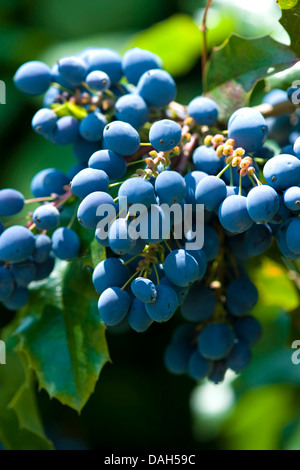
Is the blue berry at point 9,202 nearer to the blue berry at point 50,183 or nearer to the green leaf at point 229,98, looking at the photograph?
the blue berry at point 50,183

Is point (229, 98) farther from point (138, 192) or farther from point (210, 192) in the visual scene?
point (138, 192)

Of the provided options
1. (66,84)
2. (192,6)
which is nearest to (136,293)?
(66,84)

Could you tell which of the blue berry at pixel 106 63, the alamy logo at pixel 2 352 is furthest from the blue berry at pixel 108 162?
the alamy logo at pixel 2 352

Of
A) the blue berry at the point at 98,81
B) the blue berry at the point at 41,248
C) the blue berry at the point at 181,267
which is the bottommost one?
the blue berry at the point at 181,267

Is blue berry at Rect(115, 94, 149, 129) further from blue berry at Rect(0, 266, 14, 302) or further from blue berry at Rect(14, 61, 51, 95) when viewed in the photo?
blue berry at Rect(0, 266, 14, 302)

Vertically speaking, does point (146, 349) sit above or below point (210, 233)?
below

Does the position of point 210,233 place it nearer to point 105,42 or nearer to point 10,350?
point 10,350
